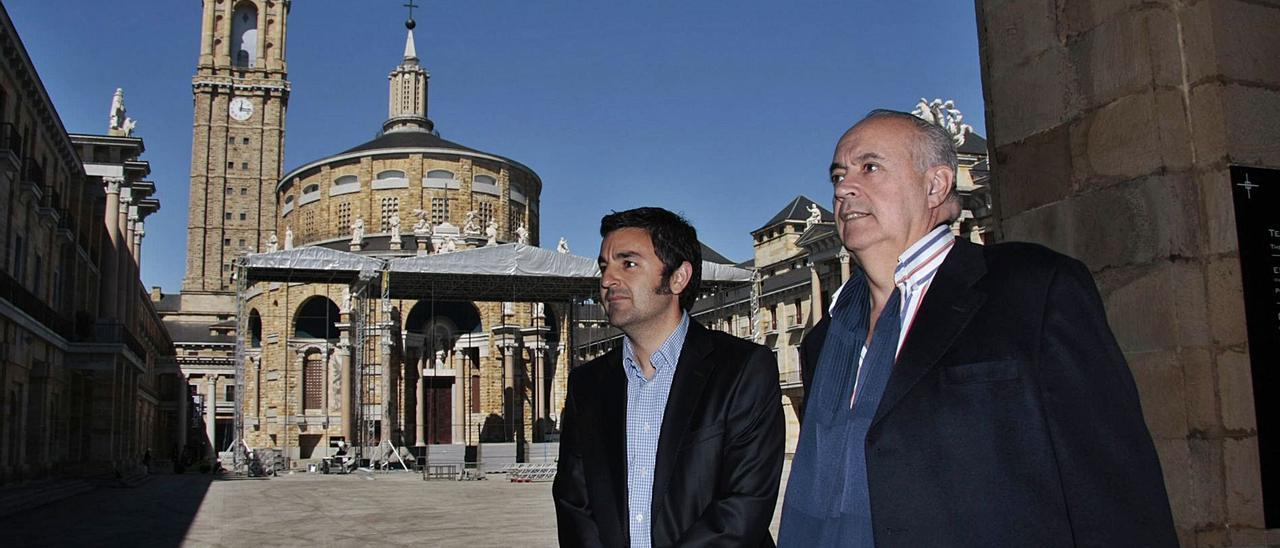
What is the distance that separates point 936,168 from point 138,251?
141 feet

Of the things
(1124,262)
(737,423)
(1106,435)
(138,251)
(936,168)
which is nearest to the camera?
(1106,435)

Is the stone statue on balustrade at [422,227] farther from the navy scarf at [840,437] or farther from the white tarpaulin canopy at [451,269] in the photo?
the navy scarf at [840,437]

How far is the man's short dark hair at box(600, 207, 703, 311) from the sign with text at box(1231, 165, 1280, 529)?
1.77m

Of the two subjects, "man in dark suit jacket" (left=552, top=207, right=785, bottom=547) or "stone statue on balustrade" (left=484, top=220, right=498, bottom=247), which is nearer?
"man in dark suit jacket" (left=552, top=207, right=785, bottom=547)

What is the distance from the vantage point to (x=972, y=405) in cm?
213

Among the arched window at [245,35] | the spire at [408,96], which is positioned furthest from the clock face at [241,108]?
the spire at [408,96]

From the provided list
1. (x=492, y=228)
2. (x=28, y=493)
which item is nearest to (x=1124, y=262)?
(x=28, y=493)

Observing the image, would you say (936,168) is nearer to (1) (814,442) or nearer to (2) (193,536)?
(1) (814,442)

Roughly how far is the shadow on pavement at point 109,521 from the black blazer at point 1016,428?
11903 mm

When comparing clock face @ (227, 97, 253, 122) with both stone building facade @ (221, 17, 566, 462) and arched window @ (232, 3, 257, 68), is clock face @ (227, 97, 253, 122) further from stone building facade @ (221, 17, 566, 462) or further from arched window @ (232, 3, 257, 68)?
stone building facade @ (221, 17, 566, 462)

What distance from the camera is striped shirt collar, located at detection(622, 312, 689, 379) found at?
11.4ft

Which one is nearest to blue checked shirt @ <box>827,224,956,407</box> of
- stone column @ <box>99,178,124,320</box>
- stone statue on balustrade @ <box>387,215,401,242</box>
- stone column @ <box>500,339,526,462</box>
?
stone column @ <box>99,178,124,320</box>

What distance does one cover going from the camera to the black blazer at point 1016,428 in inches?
78.8

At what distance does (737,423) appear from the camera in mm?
3307
